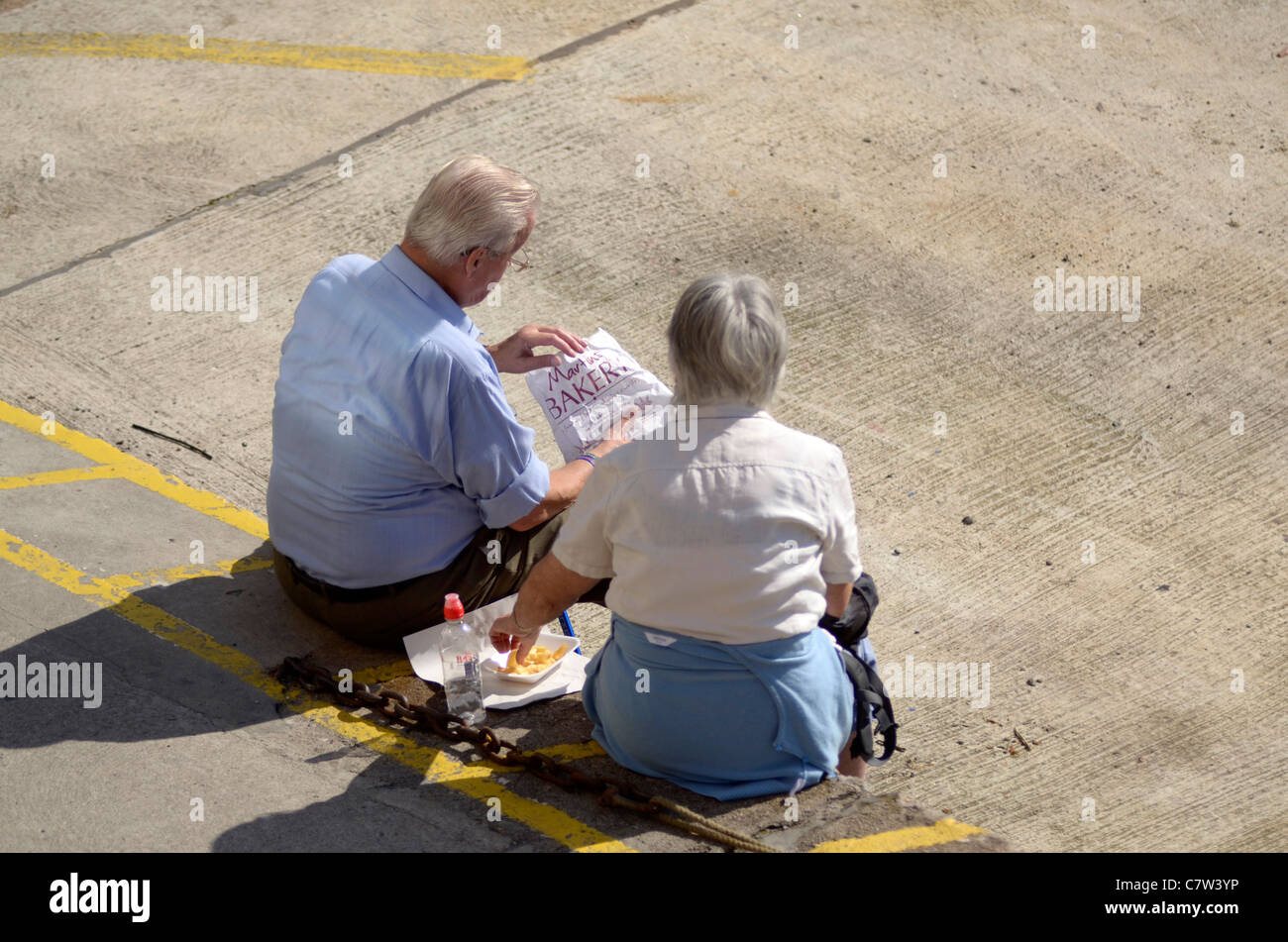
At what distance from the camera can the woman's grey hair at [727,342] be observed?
3.20 m

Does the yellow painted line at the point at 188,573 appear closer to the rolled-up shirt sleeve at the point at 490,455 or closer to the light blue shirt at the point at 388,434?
the light blue shirt at the point at 388,434

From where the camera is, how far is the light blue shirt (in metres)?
3.81

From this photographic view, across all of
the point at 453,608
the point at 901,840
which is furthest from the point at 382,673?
the point at 901,840

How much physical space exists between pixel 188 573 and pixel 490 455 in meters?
1.52

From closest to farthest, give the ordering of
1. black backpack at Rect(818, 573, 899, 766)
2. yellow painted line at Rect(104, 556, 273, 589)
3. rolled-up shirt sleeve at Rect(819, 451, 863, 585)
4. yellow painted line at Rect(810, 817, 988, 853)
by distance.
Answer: rolled-up shirt sleeve at Rect(819, 451, 863, 585), yellow painted line at Rect(810, 817, 988, 853), black backpack at Rect(818, 573, 899, 766), yellow painted line at Rect(104, 556, 273, 589)

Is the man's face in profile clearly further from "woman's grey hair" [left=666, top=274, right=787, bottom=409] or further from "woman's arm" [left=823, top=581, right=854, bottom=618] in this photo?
"woman's arm" [left=823, top=581, right=854, bottom=618]

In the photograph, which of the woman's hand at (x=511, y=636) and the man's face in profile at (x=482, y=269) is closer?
the woman's hand at (x=511, y=636)

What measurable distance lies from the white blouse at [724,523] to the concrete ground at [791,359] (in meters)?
0.62

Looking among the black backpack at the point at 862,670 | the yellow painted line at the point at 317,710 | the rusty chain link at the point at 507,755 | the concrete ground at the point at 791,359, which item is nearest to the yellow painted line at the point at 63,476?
the concrete ground at the point at 791,359

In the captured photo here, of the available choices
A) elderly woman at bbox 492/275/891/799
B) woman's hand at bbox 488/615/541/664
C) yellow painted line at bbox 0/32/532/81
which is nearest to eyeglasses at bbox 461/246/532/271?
elderly woman at bbox 492/275/891/799

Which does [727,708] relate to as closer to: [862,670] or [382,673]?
[862,670]

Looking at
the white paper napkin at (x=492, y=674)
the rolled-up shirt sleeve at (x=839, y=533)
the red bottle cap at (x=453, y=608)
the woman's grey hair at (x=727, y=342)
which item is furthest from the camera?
the white paper napkin at (x=492, y=674)

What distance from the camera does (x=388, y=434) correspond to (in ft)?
12.6

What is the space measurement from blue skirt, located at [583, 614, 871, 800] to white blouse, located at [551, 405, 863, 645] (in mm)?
66
